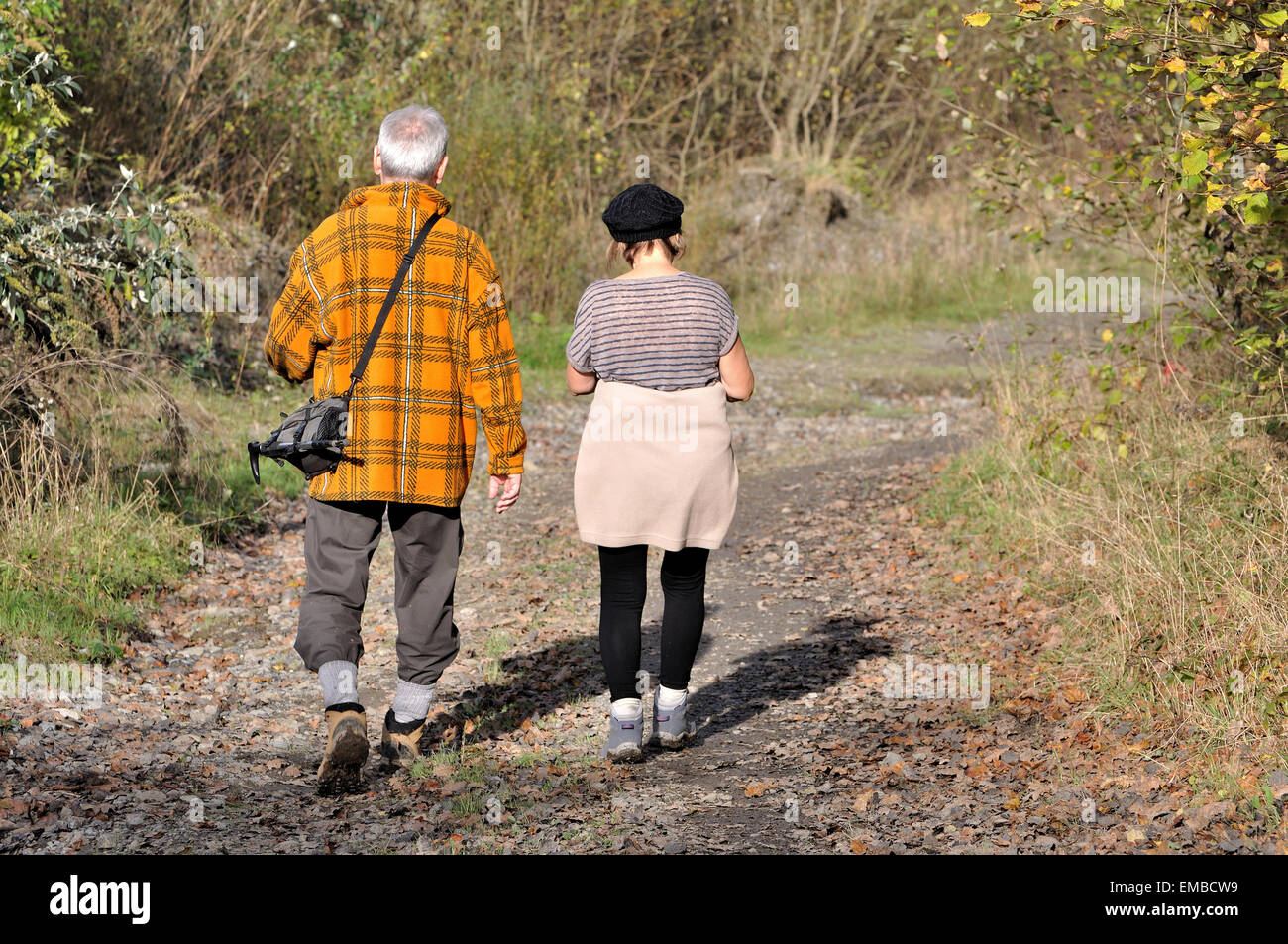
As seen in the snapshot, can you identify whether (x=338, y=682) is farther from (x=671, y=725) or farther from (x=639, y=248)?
(x=639, y=248)

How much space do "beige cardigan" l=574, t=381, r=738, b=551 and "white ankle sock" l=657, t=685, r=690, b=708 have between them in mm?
666

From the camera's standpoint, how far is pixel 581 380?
4688mm

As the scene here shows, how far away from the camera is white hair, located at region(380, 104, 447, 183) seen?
4.54m

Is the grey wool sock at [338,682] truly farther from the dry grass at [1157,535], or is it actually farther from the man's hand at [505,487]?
the dry grass at [1157,535]

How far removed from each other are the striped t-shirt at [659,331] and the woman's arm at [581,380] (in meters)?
0.07

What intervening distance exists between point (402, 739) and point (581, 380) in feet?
4.64

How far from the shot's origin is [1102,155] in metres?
7.37

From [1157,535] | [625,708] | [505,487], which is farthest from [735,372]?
[1157,535]

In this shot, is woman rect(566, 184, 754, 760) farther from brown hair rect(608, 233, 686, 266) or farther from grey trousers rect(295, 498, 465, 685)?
grey trousers rect(295, 498, 465, 685)

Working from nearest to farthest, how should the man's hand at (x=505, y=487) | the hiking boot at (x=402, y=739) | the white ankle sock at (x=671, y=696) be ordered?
the man's hand at (x=505, y=487) → the hiking boot at (x=402, y=739) → the white ankle sock at (x=671, y=696)

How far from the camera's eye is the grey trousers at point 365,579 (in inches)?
180

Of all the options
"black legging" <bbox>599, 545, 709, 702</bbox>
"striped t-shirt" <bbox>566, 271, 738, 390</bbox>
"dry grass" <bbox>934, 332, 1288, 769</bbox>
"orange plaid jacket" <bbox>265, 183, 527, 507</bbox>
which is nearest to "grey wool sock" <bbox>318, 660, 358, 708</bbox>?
"orange plaid jacket" <bbox>265, 183, 527, 507</bbox>

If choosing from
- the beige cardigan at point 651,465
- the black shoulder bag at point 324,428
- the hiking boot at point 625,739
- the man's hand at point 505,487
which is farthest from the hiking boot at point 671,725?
the black shoulder bag at point 324,428
